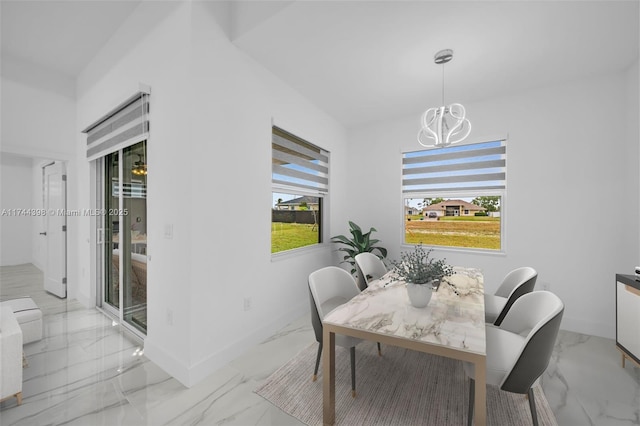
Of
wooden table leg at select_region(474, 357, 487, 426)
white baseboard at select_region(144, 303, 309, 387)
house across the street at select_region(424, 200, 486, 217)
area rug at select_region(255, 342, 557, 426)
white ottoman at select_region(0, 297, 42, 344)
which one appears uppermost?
house across the street at select_region(424, 200, 486, 217)

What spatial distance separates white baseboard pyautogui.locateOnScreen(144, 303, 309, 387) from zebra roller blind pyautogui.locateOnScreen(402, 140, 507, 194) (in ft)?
9.20

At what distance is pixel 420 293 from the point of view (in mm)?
1590

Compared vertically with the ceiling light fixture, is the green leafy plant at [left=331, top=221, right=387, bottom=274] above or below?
below

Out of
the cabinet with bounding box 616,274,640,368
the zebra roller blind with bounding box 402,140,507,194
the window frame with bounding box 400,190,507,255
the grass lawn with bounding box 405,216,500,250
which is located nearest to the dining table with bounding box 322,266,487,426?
the cabinet with bounding box 616,274,640,368

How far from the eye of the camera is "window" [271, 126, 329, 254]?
9.57ft

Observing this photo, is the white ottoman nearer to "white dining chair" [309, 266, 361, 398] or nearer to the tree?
"white dining chair" [309, 266, 361, 398]

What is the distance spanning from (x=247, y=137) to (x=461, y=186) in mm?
2874

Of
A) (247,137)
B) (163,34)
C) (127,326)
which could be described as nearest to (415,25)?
(247,137)

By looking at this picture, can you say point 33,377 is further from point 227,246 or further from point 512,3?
point 512,3

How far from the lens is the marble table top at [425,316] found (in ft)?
4.13

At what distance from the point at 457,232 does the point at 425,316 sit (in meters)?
2.49

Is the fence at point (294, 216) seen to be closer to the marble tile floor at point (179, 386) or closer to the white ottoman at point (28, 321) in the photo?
the marble tile floor at point (179, 386)

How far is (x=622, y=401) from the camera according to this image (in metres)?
1.75

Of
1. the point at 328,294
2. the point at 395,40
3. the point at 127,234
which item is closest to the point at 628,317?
the point at 328,294
